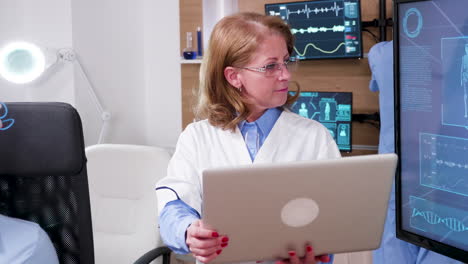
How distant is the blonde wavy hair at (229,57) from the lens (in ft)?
4.31

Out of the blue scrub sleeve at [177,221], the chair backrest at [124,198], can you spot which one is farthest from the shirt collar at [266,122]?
the chair backrest at [124,198]

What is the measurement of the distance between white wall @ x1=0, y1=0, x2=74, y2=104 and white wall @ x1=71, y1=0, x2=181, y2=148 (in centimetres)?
21

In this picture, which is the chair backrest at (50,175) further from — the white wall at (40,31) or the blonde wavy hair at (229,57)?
the white wall at (40,31)

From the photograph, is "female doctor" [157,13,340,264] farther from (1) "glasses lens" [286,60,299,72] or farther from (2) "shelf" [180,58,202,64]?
(2) "shelf" [180,58,202,64]

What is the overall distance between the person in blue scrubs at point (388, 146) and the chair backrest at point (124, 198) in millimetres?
770

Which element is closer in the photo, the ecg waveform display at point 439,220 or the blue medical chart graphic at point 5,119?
the blue medical chart graphic at point 5,119

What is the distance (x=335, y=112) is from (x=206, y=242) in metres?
1.41

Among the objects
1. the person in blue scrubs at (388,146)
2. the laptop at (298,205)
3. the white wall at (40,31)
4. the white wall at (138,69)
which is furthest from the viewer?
the white wall at (138,69)

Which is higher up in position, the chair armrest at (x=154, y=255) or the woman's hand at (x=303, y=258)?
the woman's hand at (x=303, y=258)

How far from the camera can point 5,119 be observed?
119 centimetres

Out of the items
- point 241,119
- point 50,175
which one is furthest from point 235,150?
point 50,175

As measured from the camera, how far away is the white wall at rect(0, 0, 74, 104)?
103 inches

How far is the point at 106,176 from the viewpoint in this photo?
79.0 inches

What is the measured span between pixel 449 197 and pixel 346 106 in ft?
3.37
